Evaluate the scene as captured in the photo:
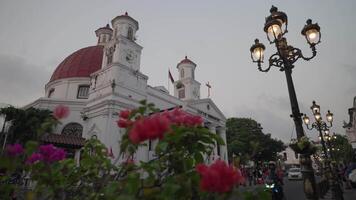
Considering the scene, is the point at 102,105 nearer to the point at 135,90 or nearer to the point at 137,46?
the point at 135,90

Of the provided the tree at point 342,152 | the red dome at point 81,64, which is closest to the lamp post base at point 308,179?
the tree at point 342,152

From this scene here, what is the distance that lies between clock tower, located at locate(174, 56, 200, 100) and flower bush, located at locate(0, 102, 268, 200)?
3372cm

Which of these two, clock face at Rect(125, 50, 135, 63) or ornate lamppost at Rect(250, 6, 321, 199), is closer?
ornate lamppost at Rect(250, 6, 321, 199)

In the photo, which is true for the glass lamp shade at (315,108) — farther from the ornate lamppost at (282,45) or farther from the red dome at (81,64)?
the red dome at (81,64)

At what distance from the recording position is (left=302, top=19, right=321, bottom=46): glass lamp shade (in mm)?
6422

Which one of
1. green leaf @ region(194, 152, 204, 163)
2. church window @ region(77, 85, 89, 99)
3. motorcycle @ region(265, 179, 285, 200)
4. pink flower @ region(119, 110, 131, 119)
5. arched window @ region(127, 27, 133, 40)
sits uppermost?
arched window @ region(127, 27, 133, 40)

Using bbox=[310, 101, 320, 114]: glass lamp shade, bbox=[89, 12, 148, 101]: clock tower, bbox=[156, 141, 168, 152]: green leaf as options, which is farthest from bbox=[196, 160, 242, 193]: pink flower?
bbox=[89, 12, 148, 101]: clock tower

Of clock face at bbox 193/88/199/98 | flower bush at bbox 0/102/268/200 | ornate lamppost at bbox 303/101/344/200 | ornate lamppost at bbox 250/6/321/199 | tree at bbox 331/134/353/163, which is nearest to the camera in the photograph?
flower bush at bbox 0/102/268/200

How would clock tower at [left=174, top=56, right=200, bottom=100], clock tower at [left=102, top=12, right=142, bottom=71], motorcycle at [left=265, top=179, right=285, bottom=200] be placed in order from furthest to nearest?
1. clock tower at [left=174, top=56, right=200, bottom=100]
2. clock tower at [left=102, top=12, right=142, bottom=71]
3. motorcycle at [left=265, top=179, right=285, bottom=200]

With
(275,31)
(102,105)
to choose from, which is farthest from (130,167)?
(102,105)

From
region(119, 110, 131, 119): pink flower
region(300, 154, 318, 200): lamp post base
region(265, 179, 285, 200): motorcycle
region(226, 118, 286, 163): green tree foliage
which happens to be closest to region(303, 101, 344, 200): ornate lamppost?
region(265, 179, 285, 200): motorcycle

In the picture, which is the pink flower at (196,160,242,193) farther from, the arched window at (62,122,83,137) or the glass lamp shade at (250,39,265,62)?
the arched window at (62,122,83,137)

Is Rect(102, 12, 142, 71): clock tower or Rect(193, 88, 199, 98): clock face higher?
Rect(102, 12, 142, 71): clock tower

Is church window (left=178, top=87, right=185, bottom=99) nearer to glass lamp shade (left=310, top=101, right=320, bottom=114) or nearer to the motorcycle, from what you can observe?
glass lamp shade (left=310, top=101, right=320, bottom=114)
